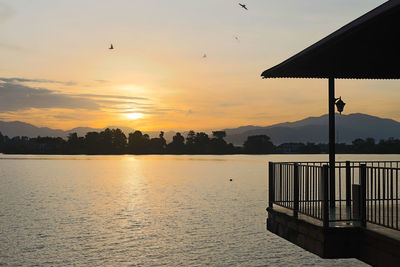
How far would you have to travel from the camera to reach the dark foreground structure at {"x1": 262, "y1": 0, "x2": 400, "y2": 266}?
8.41 metres

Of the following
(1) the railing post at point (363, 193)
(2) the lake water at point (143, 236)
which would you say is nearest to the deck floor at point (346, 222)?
(1) the railing post at point (363, 193)

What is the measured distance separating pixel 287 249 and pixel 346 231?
1787cm

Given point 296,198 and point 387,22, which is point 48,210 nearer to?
point 296,198

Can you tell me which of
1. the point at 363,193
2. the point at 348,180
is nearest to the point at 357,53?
the point at 363,193

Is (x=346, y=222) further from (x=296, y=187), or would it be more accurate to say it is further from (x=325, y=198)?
(x=296, y=187)

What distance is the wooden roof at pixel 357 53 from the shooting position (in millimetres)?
7506

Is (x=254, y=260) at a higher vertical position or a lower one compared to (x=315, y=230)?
lower

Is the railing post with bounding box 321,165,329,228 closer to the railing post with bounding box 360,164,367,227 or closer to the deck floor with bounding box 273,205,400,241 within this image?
the deck floor with bounding box 273,205,400,241

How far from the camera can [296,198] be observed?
11477mm

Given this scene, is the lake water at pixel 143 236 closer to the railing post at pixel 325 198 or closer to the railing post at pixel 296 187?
the railing post at pixel 296 187

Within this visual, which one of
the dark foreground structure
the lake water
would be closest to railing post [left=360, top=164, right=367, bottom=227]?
the dark foreground structure

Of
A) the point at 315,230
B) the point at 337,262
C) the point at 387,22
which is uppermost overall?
the point at 387,22

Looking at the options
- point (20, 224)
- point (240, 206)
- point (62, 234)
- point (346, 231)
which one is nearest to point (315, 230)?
point (346, 231)

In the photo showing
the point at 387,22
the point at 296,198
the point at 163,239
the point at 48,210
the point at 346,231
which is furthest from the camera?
the point at 48,210
